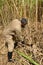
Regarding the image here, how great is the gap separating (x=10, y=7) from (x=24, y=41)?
1.17 meters

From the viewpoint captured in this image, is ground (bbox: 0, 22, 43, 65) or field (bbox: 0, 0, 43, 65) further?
field (bbox: 0, 0, 43, 65)

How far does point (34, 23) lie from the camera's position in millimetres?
5746

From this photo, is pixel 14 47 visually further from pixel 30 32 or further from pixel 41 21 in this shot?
pixel 41 21

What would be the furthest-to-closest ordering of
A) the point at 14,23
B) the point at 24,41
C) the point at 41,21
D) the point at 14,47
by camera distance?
the point at 41,21 < the point at 14,47 < the point at 24,41 < the point at 14,23

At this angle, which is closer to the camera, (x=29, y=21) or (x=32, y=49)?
(x=32, y=49)

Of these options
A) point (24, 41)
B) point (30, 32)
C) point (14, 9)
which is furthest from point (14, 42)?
point (14, 9)

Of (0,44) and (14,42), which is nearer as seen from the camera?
(14,42)

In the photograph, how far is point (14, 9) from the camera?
5734mm

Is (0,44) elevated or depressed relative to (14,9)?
depressed

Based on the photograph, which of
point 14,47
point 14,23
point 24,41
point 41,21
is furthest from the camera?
point 41,21

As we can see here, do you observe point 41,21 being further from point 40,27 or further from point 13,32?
point 13,32

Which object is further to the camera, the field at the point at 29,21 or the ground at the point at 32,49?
the field at the point at 29,21

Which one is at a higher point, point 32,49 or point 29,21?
point 29,21

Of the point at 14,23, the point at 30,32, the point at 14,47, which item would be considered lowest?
the point at 14,47
